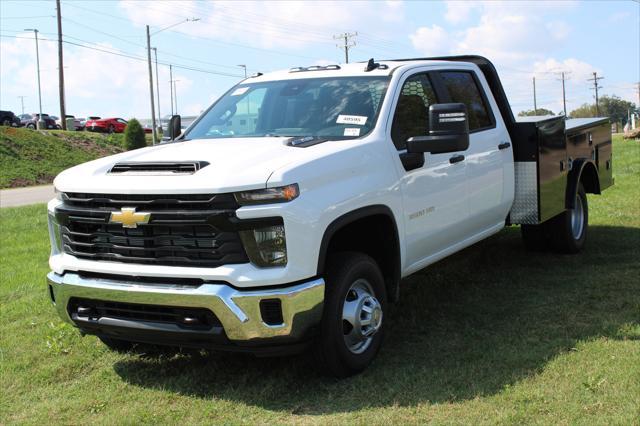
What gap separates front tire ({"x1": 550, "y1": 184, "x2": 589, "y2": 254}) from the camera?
7559mm

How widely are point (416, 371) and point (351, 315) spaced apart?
22.3 inches

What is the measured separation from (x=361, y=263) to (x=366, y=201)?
1.26 ft

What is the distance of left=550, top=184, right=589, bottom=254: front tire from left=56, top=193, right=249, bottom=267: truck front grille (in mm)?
4635

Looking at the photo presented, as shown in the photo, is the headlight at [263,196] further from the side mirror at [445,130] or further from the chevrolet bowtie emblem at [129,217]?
the side mirror at [445,130]

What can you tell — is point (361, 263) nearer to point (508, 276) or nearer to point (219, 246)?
point (219, 246)

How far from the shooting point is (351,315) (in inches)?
173

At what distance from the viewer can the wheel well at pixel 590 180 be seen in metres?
8.10

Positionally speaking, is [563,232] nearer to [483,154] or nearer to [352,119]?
[483,154]

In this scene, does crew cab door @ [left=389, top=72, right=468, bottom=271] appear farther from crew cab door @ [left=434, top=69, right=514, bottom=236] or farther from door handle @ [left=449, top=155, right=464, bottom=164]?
crew cab door @ [left=434, top=69, right=514, bottom=236]

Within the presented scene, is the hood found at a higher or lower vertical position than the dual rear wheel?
higher

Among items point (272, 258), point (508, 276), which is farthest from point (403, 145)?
point (508, 276)

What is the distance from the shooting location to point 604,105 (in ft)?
397

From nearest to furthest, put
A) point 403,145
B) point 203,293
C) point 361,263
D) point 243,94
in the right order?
1. point 203,293
2. point 361,263
3. point 403,145
4. point 243,94

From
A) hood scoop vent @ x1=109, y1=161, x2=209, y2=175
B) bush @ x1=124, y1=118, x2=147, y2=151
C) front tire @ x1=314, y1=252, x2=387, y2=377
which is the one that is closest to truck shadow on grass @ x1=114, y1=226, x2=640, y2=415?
front tire @ x1=314, y1=252, x2=387, y2=377
